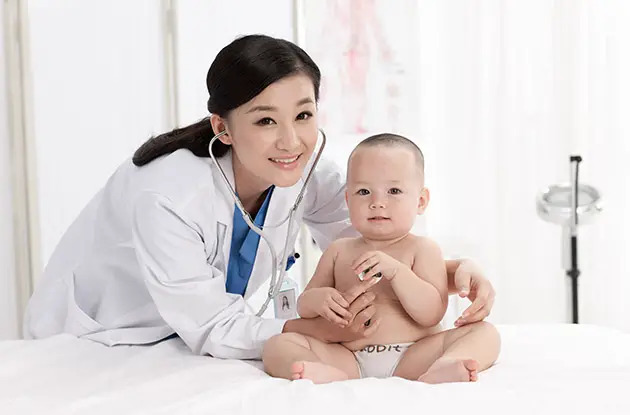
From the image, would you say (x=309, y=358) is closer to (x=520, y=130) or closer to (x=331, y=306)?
(x=331, y=306)

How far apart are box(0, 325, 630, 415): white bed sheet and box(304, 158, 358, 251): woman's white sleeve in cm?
53

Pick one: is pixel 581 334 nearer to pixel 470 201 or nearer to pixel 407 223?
pixel 407 223

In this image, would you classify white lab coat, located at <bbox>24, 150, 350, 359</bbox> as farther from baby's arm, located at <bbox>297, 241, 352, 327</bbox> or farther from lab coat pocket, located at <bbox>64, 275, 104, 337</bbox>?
baby's arm, located at <bbox>297, 241, 352, 327</bbox>

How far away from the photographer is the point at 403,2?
3.83 meters

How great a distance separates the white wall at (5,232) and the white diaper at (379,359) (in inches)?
83.4

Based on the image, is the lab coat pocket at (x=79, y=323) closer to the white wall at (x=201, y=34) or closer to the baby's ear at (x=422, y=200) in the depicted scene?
the baby's ear at (x=422, y=200)

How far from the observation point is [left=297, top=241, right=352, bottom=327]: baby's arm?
5.25 ft

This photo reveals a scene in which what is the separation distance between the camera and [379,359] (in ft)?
5.45

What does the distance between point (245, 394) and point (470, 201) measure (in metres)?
2.66

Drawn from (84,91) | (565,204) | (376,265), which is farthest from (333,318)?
(84,91)

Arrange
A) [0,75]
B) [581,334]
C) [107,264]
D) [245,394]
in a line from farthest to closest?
[0,75], [107,264], [581,334], [245,394]

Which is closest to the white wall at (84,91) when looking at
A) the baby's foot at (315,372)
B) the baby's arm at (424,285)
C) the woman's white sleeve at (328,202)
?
the woman's white sleeve at (328,202)

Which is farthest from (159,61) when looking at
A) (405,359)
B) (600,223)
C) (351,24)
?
(405,359)

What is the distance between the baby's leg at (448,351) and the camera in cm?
152
